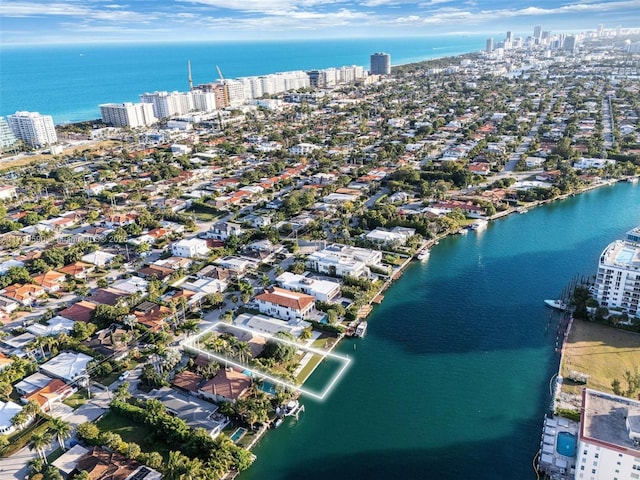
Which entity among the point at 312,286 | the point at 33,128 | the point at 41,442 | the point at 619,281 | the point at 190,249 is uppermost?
the point at 33,128

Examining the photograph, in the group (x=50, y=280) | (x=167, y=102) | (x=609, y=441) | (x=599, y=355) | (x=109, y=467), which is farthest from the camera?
(x=167, y=102)

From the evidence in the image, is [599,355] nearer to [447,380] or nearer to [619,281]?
[619,281]

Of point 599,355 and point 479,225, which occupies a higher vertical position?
point 479,225

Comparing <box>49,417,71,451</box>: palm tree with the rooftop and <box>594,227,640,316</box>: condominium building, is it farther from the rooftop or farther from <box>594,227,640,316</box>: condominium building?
<box>594,227,640,316</box>: condominium building

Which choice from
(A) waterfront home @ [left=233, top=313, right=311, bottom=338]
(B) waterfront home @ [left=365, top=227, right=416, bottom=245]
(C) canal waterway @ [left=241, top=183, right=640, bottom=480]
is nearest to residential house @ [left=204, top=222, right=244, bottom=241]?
(B) waterfront home @ [left=365, top=227, right=416, bottom=245]

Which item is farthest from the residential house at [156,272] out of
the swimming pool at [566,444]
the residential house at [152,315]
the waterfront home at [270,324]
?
the swimming pool at [566,444]

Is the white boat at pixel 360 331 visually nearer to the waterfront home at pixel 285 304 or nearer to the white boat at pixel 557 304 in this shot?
the waterfront home at pixel 285 304

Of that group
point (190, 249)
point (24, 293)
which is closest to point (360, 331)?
point (190, 249)
